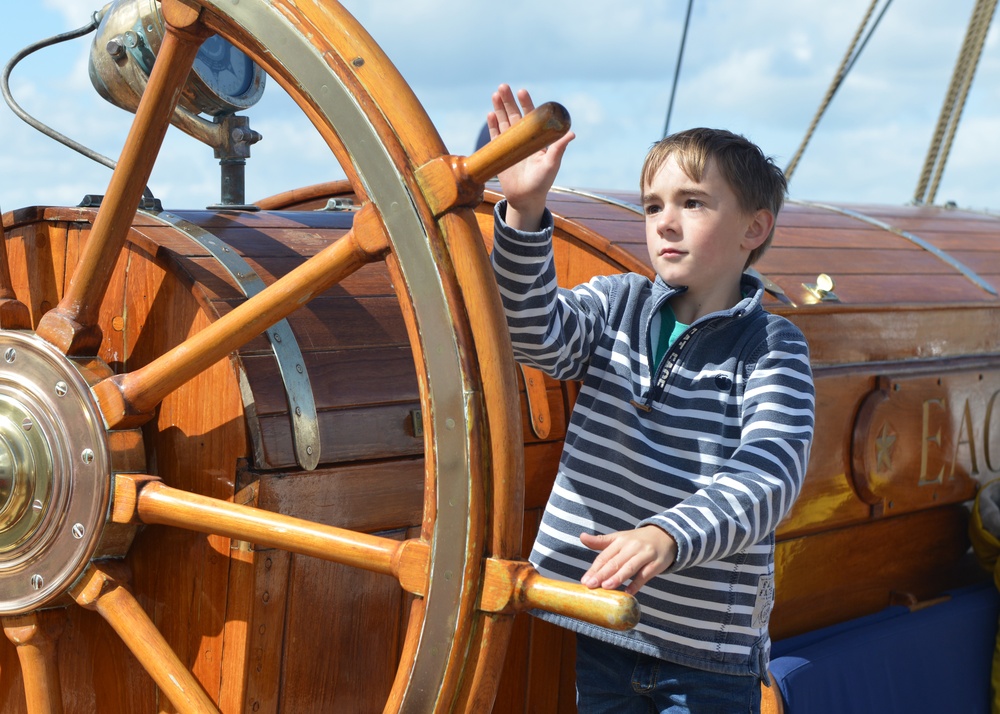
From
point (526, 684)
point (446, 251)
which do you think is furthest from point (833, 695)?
point (446, 251)

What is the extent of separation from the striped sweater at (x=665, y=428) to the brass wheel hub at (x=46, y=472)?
0.57 meters

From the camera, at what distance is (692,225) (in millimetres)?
1559

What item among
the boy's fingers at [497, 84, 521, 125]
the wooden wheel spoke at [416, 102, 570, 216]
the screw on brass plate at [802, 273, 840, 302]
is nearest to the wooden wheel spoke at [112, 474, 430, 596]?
the wooden wheel spoke at [416, 102, 570, 216]

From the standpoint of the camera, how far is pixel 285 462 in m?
1.53

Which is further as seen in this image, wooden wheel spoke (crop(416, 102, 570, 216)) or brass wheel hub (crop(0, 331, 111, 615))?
brass wheel hub (crop(0, 331, 111, 615))

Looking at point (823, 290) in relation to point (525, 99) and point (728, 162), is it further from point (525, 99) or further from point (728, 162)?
point (525, 99)

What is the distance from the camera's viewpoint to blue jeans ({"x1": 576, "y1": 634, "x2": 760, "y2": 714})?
1.54 metres

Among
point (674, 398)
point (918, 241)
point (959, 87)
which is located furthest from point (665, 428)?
point (959, 87)

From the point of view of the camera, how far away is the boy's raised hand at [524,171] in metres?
1.37

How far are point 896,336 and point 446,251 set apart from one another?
4.90ft

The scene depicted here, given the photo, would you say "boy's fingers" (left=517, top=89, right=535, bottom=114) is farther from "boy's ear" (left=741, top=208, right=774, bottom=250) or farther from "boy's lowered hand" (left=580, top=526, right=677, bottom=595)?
"boy's lowered hand" (left=580, top=526, right=677, bottom=595)

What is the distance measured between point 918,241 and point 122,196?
2.25 m

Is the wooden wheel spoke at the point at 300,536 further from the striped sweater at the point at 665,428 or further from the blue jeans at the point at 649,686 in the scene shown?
the blue jeans at the point at 649,686

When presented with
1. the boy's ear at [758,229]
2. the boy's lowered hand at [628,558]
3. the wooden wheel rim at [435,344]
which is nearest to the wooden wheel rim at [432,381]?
the wooden wheel rim at [435,344]
